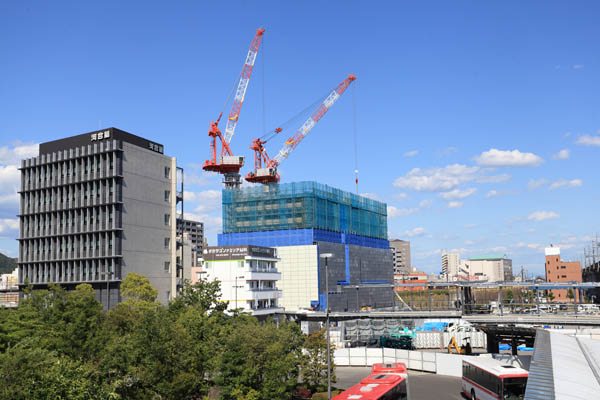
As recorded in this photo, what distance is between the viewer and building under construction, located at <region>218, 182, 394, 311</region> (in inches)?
6147

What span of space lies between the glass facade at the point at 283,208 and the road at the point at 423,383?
8923 cm

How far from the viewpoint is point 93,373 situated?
33.8m

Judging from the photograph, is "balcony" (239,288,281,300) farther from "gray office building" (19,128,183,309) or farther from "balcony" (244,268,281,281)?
"gray office building" (19,128,183,309)

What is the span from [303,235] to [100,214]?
62.9 metres

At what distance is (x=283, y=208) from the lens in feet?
539

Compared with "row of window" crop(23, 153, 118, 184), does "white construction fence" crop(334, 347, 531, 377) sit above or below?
below

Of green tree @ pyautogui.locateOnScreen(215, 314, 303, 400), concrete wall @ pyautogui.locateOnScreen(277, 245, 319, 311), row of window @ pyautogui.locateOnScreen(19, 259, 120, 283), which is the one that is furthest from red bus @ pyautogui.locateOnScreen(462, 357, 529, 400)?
concrete wall @ pyautogui.locateOnScreen(277, 245, 319, 311)

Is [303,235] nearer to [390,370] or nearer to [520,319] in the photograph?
[520,319]

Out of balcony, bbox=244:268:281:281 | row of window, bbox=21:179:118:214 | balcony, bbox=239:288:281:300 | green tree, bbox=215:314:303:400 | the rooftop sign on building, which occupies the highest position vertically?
row of window, bbox=21:179:118:214

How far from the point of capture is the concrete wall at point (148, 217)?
377 ft

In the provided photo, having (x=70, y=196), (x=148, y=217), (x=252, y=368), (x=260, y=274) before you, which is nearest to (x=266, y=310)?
(x=260, y=274)

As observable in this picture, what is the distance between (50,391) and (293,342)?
30.1 metres

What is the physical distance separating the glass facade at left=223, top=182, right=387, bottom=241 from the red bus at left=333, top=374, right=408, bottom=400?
117 m

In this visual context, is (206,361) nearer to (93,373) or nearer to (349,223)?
(93,373)
